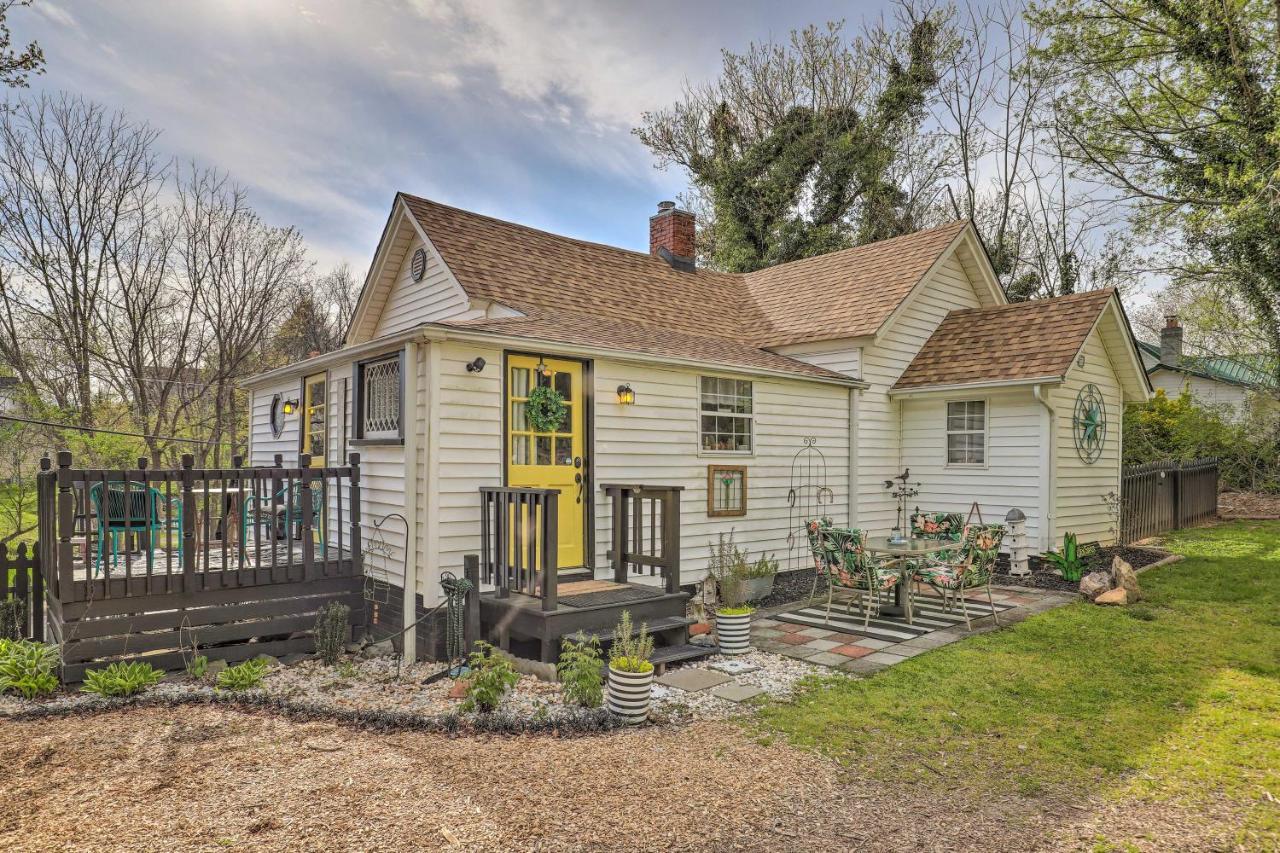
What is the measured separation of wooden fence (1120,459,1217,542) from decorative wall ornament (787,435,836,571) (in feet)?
19.7

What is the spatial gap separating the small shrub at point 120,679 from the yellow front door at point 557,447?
3212 mm

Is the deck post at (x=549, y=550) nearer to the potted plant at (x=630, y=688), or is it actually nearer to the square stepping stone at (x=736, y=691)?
the potted plant at (x=630, y=688)

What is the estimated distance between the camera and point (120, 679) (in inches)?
207

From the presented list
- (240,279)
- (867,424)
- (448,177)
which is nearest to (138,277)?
(240,279)

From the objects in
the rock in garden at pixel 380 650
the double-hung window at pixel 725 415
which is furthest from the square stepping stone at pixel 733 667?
the double-hung window at pixel 725 415

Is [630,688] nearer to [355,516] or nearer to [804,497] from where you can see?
[355,516]

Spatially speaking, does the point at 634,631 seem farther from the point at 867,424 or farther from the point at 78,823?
the point at 867,424

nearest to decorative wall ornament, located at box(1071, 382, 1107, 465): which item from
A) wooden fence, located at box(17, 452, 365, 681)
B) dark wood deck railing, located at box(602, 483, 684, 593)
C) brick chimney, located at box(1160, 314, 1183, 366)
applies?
dark wood deck railing, located at box(602, 483, 684, 593)

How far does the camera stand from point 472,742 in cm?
431

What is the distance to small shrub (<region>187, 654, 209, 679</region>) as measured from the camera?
5770 mm

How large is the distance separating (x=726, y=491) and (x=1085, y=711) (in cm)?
474

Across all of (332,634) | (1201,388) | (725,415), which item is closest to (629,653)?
(332,634)

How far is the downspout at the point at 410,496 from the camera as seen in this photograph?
6.41 meters

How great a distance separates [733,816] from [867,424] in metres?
8.41
